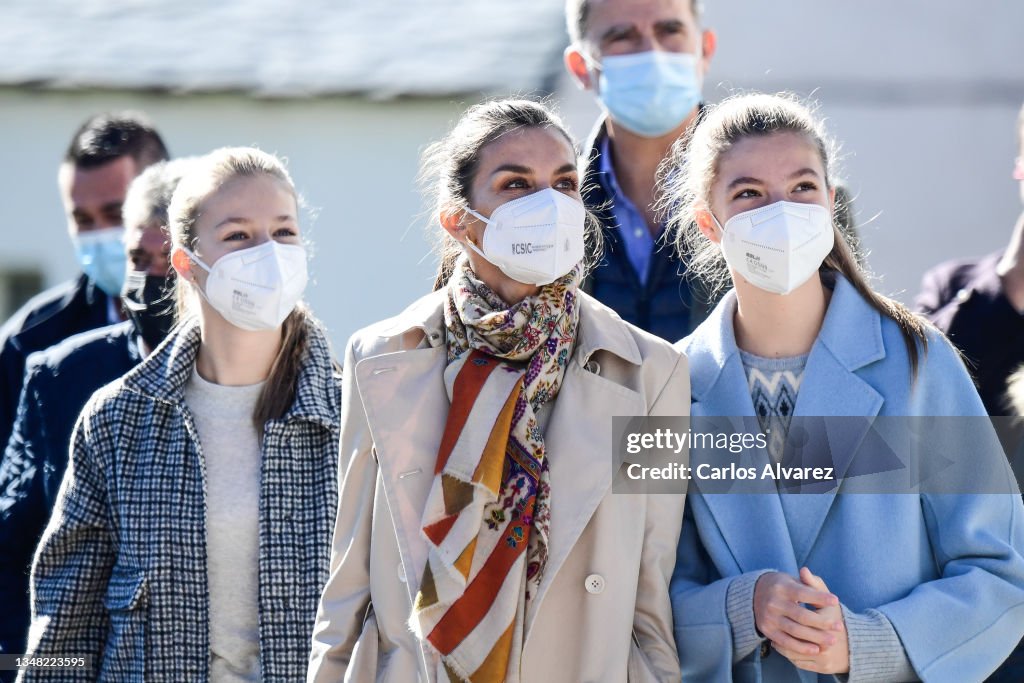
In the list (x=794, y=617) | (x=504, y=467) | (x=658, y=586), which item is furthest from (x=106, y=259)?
(x=794, y=617)

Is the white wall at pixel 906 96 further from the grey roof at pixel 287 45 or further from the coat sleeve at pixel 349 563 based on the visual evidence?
the coat sleeve at pixel 349 563

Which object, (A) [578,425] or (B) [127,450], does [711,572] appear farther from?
(B) [127,450]

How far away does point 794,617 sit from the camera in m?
3.04

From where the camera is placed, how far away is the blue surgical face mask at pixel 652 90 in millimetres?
4789

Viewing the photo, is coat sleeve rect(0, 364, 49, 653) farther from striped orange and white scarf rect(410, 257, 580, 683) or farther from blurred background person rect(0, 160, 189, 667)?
striped orange and white scarf rect(410, 257, 580, 683)

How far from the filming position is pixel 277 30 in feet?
31.3

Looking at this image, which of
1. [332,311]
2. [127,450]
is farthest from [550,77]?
[127,450]

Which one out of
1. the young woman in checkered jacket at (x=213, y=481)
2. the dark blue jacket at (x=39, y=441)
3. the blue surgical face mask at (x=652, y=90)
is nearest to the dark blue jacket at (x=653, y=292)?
the blue surgical face mask at (x=652, y=90)

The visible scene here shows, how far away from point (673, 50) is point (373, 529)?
227cm

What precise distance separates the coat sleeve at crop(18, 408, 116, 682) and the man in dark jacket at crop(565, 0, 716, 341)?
5.76 feet

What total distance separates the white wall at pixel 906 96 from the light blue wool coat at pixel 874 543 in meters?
4.94

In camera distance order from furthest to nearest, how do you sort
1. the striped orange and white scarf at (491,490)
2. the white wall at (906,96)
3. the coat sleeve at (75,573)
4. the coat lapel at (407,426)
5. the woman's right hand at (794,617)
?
the white wall at (906,96) < the coat sleeve at (75,573) < the coat lapel at (407,426) < the striped orange and white scarf at (491,490) < the woman's right hand at (794,617)

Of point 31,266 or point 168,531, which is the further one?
point 31,266

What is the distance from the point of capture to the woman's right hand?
301 centimetres
